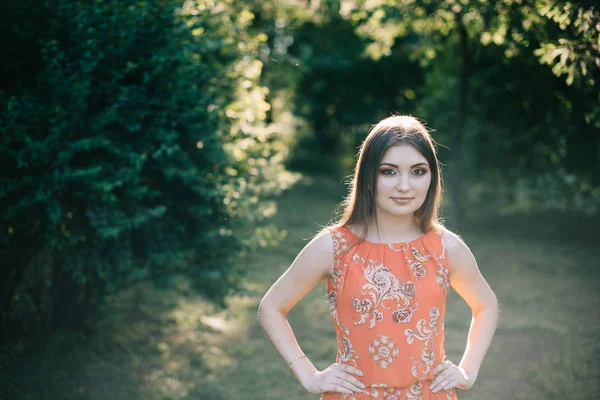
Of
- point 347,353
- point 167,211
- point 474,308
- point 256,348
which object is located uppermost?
point 167,211

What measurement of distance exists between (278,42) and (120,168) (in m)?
13.5

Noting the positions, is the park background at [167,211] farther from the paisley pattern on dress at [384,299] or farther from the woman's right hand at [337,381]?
the woman's right hand at [337,381]

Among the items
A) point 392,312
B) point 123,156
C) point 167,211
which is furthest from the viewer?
point 167,211

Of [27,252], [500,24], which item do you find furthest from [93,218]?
[500,24]

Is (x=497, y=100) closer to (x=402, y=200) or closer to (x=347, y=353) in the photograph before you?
(x=402, y=200)

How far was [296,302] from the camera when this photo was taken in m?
2.21

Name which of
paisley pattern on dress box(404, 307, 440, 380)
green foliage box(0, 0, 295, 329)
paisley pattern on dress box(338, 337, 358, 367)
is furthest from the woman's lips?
green foliage box(0, 0, 295, 329)

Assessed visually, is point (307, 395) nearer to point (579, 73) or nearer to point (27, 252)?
point (27, 252)

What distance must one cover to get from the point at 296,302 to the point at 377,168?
0.62 metres

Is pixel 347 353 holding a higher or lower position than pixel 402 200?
lower

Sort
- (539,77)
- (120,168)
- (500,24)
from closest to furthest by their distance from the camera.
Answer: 1. (120,168)
2. (500,24)
3. (539,77)

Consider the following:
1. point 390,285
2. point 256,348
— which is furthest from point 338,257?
point 256,348

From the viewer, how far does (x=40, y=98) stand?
13.1 ft

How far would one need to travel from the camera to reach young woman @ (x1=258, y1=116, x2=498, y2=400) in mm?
2150
